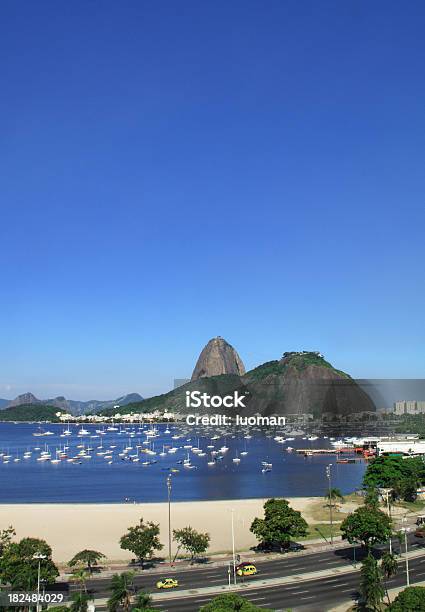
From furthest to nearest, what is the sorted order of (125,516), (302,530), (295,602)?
(125,516)
(302,530)
(295,602)

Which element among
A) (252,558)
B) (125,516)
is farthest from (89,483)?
(252,558)

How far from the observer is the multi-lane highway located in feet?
127

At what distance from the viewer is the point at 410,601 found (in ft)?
100

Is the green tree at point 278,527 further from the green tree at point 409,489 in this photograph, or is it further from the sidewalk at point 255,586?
the green tree at point 409,489

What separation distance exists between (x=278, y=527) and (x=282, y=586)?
1362 centimetres

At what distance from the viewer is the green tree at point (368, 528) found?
5091 cm

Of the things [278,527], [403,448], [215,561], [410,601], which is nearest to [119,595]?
[410,601]

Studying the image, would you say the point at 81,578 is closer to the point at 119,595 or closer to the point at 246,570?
the point at 119,595

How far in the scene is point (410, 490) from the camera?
8325cm

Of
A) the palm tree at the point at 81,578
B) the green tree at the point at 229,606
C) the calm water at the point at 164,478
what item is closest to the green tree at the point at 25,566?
the palm tree at the point at 81,578

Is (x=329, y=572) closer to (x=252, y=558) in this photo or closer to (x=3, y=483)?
(x=252, y=558)

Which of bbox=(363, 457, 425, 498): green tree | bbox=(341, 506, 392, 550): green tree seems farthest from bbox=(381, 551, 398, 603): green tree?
bbox=(363, 457, 425, 498): green tree

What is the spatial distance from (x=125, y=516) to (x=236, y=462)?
79533 mm

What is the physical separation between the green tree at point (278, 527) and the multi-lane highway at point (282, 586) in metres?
2.85
